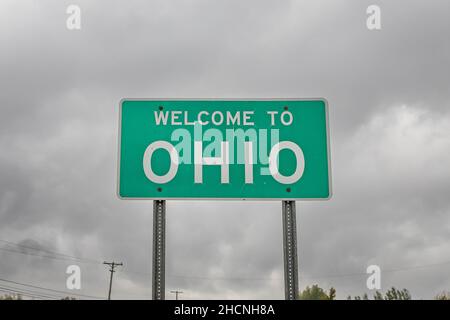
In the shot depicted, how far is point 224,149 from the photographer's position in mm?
6016

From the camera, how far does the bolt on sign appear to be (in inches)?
233

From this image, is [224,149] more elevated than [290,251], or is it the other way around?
[224,149]

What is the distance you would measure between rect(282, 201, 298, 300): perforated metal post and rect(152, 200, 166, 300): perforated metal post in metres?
1.37

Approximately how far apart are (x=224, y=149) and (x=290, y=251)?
142 centimetres

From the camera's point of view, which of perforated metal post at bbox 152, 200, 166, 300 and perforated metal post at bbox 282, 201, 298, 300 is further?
perforated metal post at bbox 282, 201, 298, 300

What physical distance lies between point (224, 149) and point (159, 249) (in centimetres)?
139

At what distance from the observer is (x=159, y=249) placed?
5699 millimetres

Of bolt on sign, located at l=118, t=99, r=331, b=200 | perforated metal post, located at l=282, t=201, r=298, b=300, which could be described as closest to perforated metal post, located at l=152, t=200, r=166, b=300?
bolt on sign, located at l=118, t=99, r=331, b=200

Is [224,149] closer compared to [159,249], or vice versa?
[159,249]

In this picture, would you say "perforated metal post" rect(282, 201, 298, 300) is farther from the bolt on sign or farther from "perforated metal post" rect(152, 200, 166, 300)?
"perforated metal post" rect(152, 200, 166, 300)

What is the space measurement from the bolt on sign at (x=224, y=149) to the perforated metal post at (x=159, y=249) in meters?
0.18

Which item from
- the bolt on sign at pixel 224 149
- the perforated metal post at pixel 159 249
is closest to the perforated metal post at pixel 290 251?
the bolt on sign at pixel 224 149
